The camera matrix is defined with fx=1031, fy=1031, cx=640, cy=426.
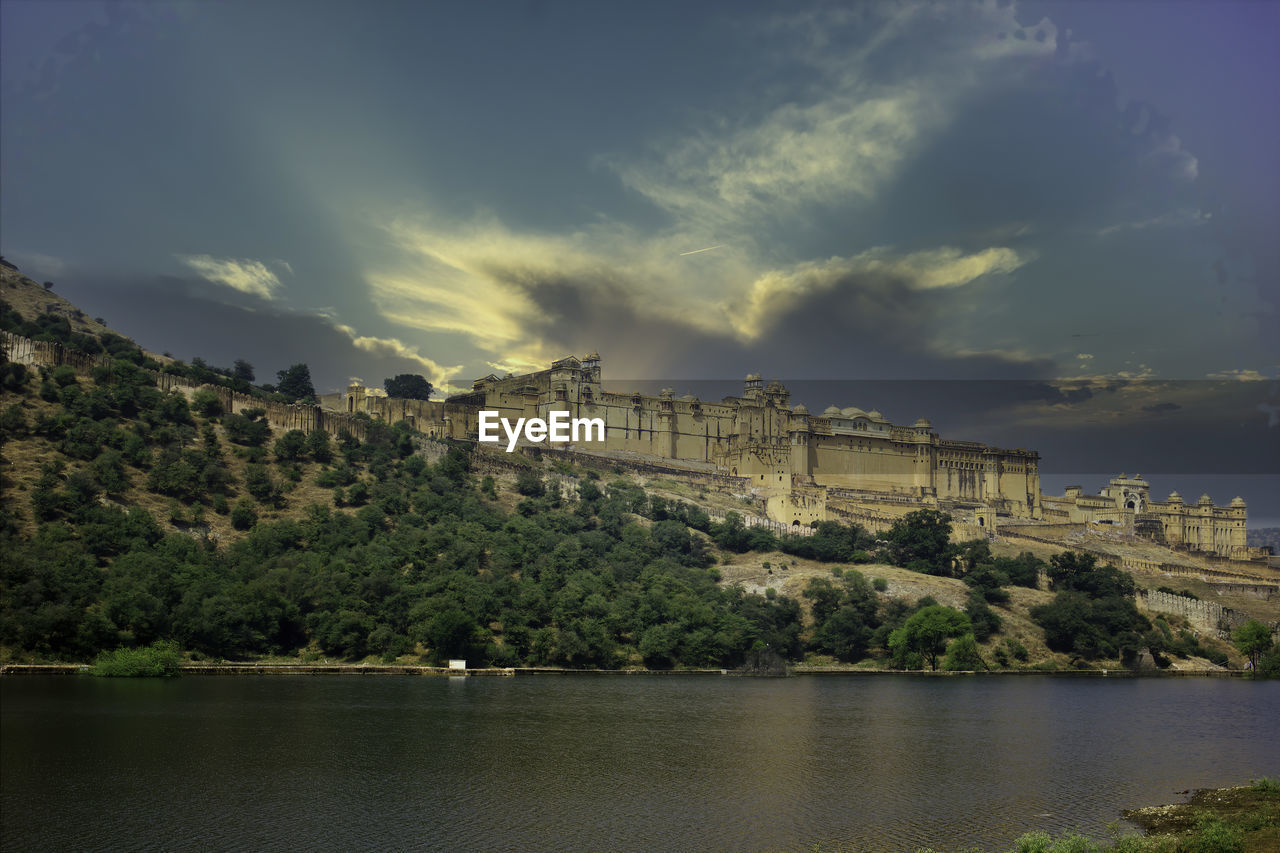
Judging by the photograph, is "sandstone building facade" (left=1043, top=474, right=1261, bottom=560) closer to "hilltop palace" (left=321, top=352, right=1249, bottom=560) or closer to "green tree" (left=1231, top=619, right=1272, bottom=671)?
"hilltop palace" (left=321, top=352, right=1249, bottom=560)

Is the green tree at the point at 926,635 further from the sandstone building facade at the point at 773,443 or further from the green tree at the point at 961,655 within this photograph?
the sandstone building facade at the point at 773,443

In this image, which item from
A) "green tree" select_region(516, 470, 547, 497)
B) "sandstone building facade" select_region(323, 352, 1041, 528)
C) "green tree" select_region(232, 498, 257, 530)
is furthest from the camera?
"sandstone building facade" select_region(323, 352, 1041, 528)

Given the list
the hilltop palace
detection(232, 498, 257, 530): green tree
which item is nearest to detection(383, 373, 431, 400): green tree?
the hilltop palace

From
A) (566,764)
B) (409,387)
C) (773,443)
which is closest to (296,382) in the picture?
(409,387)

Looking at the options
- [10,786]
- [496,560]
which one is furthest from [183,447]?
[10,786]

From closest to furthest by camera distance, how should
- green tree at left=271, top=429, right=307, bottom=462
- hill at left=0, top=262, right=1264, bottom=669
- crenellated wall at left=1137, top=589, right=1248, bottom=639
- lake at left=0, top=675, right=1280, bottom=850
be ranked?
lake at left=0, top=675, right=1280, bottom=850
hill at left=0, top=262, right=1264, bottom=669
crenellated wall at left=1137, top=589, right=1248, bottom=639
green tree at left=271, top=429, right=307, bottom=462

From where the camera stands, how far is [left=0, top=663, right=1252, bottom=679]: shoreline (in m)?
30.3

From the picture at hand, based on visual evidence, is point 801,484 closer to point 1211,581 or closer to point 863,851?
point 1211,581

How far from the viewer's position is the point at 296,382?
7100cm

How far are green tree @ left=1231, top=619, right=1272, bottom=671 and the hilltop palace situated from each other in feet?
55.7

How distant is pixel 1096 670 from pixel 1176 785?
25.3 metres

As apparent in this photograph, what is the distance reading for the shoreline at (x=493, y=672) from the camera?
1193 inches

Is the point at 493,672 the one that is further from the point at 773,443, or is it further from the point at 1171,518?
the point at 1171,518

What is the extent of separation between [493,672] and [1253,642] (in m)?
35.5
